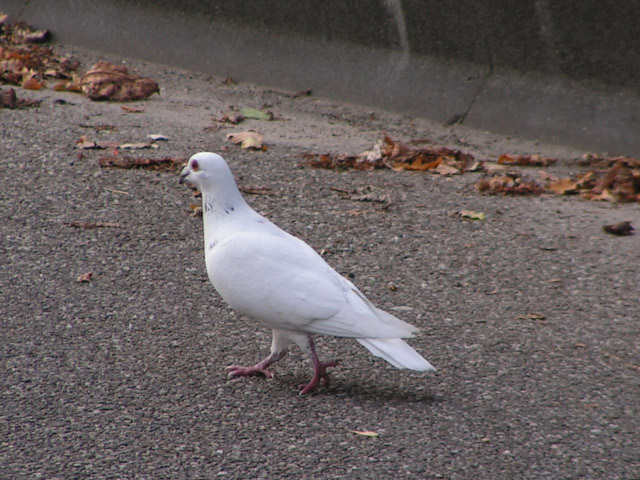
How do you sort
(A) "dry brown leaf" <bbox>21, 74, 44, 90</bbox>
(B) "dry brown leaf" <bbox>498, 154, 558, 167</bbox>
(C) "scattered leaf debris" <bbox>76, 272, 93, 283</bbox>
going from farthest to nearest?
(A) "dry brown leaf" <bbox>21, 74, 44, 90</bbox> < (B) "dry brown leaf" <bbox>498, 154, 558, 167</bbox> < (C) "scattered leaf debris" <bbox>76, 272, 93, 283</bbox>

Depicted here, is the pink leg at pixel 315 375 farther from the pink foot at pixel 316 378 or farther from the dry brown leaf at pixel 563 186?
the dry brown leaf at pixel 563 186

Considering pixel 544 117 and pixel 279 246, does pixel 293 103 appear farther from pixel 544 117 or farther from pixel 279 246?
pixel 279 246

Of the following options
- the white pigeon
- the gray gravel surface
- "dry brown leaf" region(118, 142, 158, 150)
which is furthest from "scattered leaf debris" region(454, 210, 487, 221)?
"dry brown leaf" region(118, 142, 158, 150)

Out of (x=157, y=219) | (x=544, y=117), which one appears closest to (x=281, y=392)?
(x=157, y=219)

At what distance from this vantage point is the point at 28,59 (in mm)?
8758

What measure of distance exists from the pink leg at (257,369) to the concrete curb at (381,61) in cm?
389

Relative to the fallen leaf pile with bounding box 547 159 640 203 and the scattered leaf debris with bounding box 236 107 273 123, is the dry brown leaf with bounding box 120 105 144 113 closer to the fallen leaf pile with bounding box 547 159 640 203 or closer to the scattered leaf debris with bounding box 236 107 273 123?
the scattered leaf debris with bounding box 236 107 273 123

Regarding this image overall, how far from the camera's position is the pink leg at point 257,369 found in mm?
4039

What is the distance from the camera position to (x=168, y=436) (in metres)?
3.50

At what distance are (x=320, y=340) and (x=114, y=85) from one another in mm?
4560

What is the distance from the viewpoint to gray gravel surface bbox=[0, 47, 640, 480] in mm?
3410

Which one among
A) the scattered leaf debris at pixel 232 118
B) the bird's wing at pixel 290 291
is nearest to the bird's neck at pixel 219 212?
the bird's wing at pixel 290 291

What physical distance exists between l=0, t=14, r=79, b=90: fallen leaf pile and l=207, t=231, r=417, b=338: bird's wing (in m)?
5.13

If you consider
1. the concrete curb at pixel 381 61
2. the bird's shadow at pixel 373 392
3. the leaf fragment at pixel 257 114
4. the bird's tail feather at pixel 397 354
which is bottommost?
the bird's shadow at pixel 373 392
